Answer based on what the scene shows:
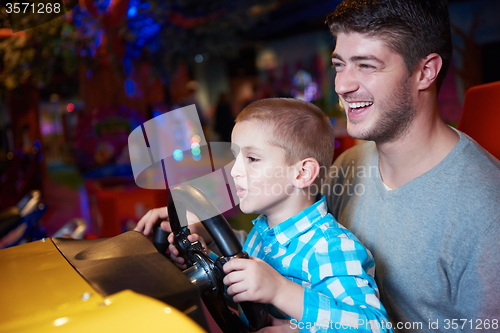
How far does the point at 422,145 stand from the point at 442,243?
0.29m

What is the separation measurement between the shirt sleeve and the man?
0.19 meters

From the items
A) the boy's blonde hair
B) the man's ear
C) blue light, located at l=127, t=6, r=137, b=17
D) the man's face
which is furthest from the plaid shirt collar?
blue light, located at l=127, t=6, r=137, b=17

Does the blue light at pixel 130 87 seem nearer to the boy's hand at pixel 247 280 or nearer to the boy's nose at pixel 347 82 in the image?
the boy's nose at pixel 347 82

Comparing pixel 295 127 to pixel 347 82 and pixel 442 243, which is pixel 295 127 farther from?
pixel 442 243

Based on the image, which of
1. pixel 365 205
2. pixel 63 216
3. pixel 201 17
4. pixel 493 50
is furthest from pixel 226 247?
pixel 63 216

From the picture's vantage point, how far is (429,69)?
1.16m

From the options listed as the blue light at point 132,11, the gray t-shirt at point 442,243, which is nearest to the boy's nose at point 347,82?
the gray t-shirt at point 442,243

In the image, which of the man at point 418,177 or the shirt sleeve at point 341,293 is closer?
the shirt sleeve at point 341,293

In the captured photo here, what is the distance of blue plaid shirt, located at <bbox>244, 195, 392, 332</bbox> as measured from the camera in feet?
2.86

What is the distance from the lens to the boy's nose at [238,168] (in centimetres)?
109

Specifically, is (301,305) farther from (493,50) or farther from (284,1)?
(284,1)

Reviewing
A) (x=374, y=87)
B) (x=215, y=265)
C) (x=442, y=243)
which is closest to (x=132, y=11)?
(x=374, y=87)

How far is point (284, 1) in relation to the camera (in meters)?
7.30

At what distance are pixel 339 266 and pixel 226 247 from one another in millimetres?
283
